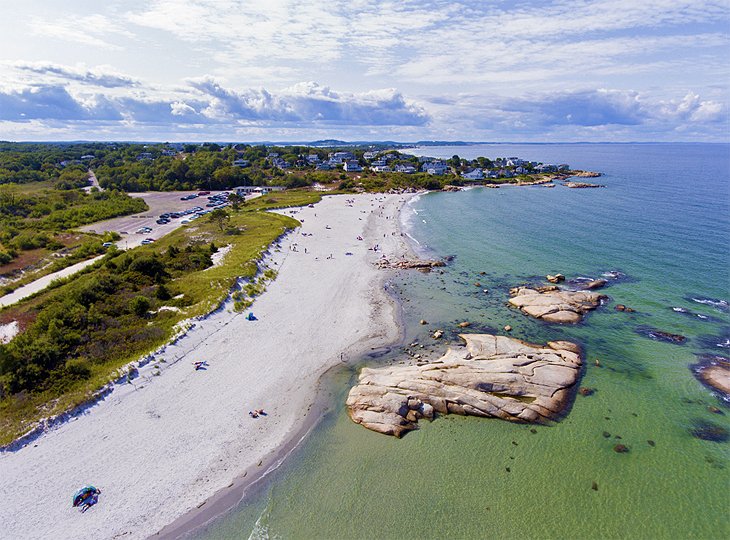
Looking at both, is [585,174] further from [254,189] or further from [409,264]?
[409,264]

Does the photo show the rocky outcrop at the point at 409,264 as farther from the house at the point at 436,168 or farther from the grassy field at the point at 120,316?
the house at the point at 436,168

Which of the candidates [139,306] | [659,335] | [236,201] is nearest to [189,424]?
[139,306]

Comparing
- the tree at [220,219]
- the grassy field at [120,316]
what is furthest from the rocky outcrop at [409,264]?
the tree at [220,219]

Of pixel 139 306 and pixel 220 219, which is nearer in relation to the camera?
pixel 139 306

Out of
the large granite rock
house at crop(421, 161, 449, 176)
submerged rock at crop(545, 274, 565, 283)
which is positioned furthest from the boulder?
house at crop(421, 161, 449, 176)

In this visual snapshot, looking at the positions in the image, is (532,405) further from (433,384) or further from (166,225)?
(166,225)

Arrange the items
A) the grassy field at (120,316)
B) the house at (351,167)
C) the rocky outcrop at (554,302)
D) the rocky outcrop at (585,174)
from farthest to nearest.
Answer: the house at (351,167) < the rocky outcrop at (585,174) < the rocky outcrop at (554,302) < the grassy field at (120,316)

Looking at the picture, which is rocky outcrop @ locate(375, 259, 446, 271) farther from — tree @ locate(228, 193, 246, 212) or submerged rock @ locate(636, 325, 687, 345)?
tree @ locate(228, 193, 246, 212)
